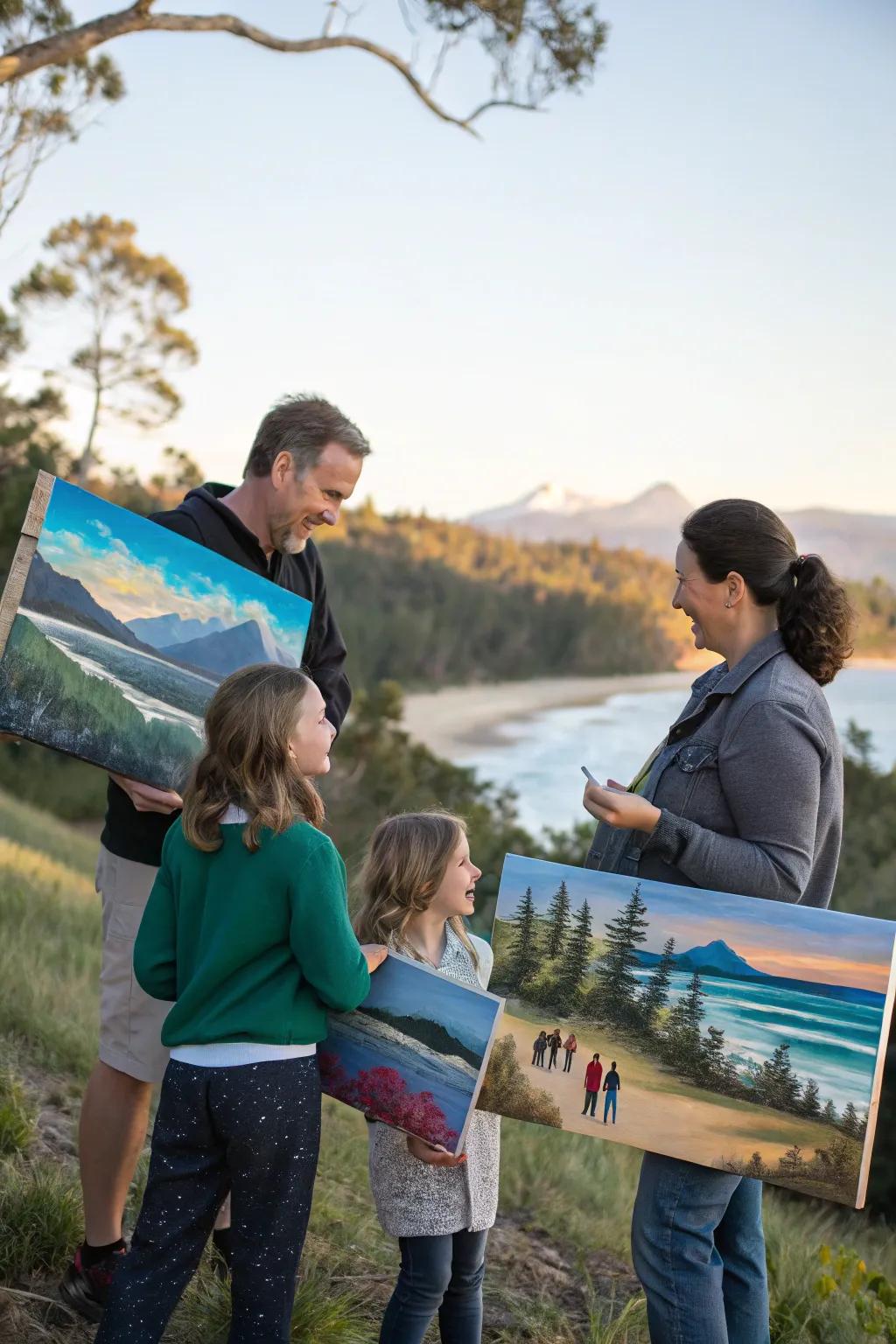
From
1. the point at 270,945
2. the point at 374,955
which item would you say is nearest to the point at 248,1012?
the point at 270,945

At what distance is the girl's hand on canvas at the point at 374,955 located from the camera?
226 cm

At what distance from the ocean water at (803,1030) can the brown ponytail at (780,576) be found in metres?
0.61

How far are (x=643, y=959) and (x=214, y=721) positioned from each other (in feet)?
3.00

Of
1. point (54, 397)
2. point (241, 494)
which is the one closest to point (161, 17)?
point (241, 494)

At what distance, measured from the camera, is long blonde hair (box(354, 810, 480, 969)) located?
7.97ft

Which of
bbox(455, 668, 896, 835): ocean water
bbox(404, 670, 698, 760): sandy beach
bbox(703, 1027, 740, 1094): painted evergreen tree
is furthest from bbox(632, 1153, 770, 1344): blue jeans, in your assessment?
bbox(404, 670, 698, 760): sandy beach

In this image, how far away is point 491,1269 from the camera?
342 centimetres

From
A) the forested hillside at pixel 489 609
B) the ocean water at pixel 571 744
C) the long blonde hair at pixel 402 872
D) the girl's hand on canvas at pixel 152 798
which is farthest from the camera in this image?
the forested hillside at pixel 489 609

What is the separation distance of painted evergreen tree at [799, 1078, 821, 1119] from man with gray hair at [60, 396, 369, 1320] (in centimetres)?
129

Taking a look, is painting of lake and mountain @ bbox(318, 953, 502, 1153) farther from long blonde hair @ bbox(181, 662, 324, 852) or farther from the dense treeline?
the dense treeline

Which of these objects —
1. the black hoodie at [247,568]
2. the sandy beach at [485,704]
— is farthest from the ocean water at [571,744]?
the black hoodie at [247,568]

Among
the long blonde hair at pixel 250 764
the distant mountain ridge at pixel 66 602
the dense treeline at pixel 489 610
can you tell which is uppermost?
the dense treeline at pixel 489 610

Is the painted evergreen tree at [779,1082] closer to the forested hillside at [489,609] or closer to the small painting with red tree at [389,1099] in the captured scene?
the small painting with red tree at [389,1099]

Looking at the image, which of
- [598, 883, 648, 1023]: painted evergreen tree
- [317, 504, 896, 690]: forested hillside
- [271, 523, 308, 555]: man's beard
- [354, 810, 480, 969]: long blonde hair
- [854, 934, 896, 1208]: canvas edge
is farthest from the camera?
[317, 504, 896, 690]: forested hillside
